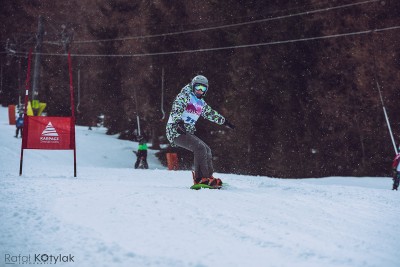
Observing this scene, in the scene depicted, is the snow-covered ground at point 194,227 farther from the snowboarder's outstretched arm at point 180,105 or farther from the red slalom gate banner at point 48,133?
the red slalom gate banner at point 48,133

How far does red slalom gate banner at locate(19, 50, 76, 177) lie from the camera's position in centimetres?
927

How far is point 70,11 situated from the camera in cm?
4950

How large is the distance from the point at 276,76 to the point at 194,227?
69.2 feet

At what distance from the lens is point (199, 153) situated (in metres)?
7.54

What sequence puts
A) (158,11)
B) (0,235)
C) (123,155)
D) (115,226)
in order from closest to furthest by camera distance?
1. (0,235)
2. (115,226)
3. (123,155)
4. (158,11)

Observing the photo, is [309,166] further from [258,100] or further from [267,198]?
[267,198]

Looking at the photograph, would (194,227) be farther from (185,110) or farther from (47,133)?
(47,133)

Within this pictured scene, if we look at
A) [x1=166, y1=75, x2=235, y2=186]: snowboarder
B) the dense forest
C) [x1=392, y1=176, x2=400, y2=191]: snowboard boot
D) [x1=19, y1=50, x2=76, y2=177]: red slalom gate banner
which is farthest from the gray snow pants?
the dense forest

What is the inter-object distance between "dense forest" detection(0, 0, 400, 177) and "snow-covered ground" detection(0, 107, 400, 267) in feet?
44.8

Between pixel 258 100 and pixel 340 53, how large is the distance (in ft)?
17.0

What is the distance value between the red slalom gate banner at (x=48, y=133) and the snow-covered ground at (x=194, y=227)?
2.31 m

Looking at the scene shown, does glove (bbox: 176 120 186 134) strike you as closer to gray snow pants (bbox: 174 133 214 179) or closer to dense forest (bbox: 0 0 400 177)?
gray snow pants (bbox: 174 133 214 179)

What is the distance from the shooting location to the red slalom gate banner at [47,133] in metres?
9.27

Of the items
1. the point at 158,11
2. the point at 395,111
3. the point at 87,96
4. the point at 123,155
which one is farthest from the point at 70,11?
the point at 395,111
